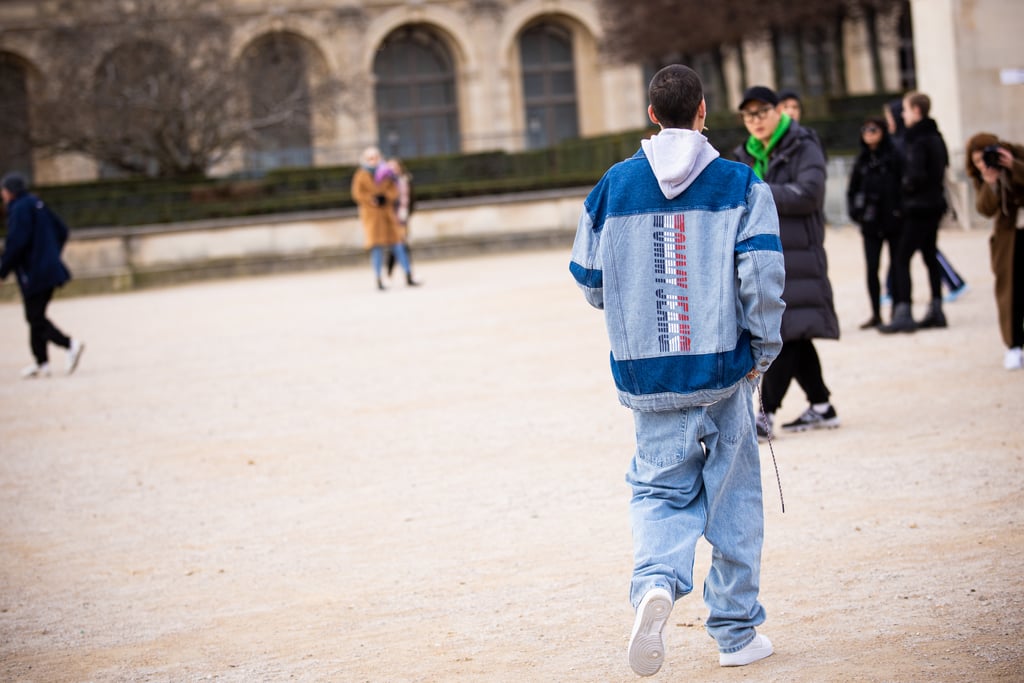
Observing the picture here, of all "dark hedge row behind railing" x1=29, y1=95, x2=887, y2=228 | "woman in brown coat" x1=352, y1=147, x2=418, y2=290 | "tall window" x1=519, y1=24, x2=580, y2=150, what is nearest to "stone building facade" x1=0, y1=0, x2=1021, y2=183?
"tall window" x1=519, y1=24, x2=580, y2=150

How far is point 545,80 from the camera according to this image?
49.7 metres

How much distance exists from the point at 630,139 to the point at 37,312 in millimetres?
16697

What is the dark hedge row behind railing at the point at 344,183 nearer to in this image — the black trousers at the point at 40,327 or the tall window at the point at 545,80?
the black trousers at the point at 40,327

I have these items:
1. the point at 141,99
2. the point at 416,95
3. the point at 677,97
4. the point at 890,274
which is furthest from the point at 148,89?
the point at 677,97

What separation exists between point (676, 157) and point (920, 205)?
6.61 m

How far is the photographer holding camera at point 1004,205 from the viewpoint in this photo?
24.8 feet

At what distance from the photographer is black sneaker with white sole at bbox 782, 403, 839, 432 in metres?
6.85

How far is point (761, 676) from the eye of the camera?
3.67 metres

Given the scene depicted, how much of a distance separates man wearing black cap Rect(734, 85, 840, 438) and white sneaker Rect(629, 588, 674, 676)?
115 inches

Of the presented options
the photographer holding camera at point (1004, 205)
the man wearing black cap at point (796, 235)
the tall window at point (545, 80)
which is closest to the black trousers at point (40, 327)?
the man wearing black cap at point (796, 235)

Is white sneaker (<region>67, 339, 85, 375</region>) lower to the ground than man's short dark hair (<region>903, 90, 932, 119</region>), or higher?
lower

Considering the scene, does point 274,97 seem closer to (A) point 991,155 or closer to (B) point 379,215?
(B) point 379,215

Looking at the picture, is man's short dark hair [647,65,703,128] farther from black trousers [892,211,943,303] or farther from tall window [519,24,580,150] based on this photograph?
tall window [519,24,580,150]

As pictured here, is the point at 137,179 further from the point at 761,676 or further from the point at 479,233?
the point at 761,676
